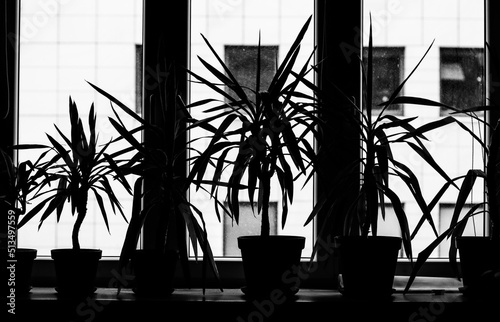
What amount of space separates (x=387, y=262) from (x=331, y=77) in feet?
2.38

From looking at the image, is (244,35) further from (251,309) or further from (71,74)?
(251,309)

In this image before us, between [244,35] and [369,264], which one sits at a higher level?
[244,35]

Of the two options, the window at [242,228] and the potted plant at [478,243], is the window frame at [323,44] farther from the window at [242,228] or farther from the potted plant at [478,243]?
the potted plant at [478,243]

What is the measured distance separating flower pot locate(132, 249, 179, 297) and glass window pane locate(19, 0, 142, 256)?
36cm

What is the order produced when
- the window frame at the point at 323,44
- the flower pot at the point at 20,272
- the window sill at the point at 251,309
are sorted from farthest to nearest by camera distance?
the window frame at the point at 323,44 → the flower pot at the point at 20,272 → the window sill at the point at 251,309

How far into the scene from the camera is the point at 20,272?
1767mm

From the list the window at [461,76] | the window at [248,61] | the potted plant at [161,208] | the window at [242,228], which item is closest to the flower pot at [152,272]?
the potted plant at [161,208]

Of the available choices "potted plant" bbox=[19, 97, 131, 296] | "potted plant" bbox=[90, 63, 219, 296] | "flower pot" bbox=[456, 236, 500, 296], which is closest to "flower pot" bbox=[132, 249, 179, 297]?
"potted plant" bbox=[90, 63, 219, 296]

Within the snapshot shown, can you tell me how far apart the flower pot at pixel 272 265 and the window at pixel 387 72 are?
2.34 ft

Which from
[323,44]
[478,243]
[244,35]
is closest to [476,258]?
[478,243]

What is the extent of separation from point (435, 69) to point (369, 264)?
2.81 ft

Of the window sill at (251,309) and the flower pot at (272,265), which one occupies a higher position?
the flower pot at (272,265)

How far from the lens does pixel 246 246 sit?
172cm

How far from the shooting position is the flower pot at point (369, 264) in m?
1.68
